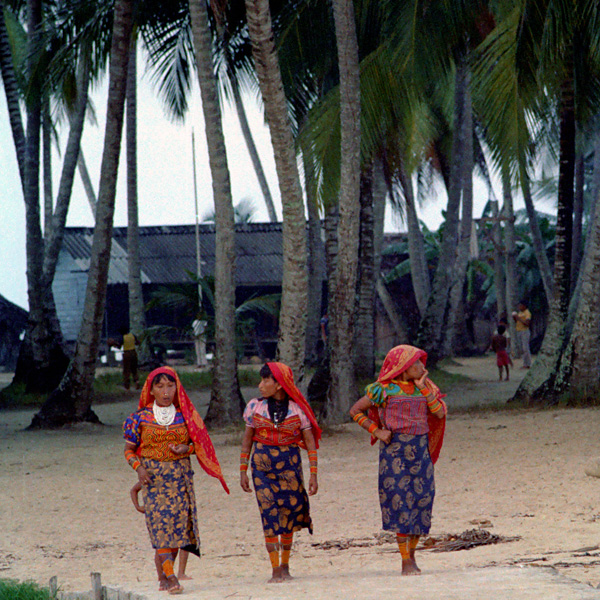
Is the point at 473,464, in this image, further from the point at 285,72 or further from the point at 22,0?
the point at 22,0

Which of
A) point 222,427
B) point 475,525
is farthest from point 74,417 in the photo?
point 475,525

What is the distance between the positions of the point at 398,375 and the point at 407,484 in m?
0.60

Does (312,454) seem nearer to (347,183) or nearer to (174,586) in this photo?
(174,586)

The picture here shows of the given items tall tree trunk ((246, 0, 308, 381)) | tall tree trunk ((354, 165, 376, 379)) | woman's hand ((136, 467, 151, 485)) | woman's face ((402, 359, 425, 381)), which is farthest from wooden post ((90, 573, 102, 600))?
tall tree trunk ((354, 165, 376, 379))

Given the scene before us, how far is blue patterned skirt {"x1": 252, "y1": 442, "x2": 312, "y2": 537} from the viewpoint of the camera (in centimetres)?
482

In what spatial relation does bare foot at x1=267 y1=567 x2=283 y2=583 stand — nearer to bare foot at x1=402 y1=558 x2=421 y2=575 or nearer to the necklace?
bare foot at x1=402 y1=558 x2=421 y2=575

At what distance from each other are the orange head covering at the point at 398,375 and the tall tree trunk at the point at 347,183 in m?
5.90

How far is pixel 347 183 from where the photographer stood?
1070cm

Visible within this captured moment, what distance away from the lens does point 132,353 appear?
16891mm

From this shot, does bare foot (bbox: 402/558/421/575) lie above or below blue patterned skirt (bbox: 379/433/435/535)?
below

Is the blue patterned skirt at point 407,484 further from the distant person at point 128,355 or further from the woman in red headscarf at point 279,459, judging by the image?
the distant person at point 128,355

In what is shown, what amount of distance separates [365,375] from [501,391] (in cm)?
240

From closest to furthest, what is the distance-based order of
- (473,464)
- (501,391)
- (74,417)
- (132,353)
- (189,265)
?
(473,464) → (74,417) → (501,391) → (132,353) → (189,265)

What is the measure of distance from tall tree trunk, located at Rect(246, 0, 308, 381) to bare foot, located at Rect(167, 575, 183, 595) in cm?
565
